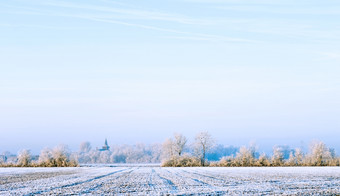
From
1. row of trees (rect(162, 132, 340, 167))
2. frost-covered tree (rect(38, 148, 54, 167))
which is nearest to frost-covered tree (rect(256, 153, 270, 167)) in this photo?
row of trees (rect(162, 132, 340, 167))

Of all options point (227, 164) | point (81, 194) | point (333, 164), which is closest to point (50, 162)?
point (227, 164)

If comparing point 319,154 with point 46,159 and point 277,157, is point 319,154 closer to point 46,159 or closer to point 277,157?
point 277,157

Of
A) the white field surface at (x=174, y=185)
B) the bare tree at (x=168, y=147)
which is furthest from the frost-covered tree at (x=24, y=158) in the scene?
the white field surface at (x=174, y=185)

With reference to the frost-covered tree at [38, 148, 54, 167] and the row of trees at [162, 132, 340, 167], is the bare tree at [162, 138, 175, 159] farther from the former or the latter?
the frost-covered tree at [38, 148, 54, 167]

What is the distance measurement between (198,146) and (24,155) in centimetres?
4568

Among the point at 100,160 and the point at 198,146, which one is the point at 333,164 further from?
the point at 100,160

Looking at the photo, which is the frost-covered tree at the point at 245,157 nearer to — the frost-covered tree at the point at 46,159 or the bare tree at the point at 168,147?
the bare tree at the point at 168,147

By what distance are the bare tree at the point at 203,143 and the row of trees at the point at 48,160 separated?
106 feet

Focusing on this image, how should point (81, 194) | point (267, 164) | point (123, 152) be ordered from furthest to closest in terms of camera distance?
point (123, 152)
point (267, 164)
point (81, 194)

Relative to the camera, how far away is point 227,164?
312 feet

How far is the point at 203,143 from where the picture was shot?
109375 mm

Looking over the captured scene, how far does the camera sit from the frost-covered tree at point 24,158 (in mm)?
97500

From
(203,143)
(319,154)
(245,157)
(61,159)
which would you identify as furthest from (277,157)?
(61,159)

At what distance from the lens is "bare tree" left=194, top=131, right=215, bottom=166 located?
105 meters
